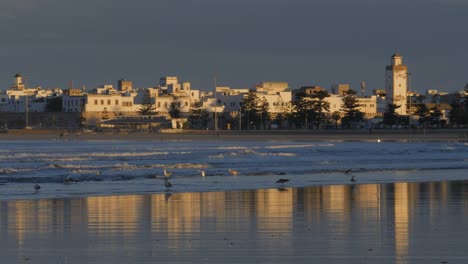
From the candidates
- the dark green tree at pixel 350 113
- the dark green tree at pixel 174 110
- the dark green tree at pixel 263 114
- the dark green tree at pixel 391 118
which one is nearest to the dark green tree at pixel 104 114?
the dark green tree at pixel 174 110

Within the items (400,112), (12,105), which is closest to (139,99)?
(12,105)

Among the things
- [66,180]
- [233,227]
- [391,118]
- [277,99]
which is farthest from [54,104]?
[233,227]

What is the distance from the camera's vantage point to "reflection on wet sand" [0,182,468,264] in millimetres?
13875

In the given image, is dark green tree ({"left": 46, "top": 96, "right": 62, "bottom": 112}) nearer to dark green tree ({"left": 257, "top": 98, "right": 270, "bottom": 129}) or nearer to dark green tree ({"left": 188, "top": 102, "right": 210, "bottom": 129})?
dark green tree ({"left": 188, "top": 102, "right": 210, "bottom": 129})

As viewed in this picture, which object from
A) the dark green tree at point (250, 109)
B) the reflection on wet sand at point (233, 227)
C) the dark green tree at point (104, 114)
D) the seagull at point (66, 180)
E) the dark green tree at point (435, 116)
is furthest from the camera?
the dark green tree at point (104, 114)

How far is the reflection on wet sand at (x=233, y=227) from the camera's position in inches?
546

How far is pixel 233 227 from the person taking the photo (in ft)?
Result: 55.6

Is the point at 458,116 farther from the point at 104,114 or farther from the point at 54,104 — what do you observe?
the point at 54,104

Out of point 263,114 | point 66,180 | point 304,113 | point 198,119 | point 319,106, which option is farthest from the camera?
point 198,119

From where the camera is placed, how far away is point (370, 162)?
150 ft

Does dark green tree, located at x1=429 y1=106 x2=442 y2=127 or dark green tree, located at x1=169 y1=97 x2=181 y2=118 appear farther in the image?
dark green tree, located at x1=169 y1=97 x2=181 y2=118

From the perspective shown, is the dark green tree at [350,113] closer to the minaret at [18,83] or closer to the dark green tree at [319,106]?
the dark green tree at [319,106]

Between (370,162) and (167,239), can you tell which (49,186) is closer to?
(167,239)

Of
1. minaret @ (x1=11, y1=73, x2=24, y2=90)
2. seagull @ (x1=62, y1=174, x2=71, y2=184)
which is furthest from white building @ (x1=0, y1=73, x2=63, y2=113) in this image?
seagull @ (x1=62, y1=174, x2=71, y2=184)
